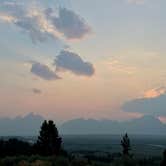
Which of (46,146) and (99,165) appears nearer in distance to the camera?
(99,165)

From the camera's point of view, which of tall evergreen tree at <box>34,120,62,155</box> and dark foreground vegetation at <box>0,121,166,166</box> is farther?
tall evergreen tree at <box>34,120,62,155</box>

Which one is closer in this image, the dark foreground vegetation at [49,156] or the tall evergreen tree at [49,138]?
the dark foreground vegetation at [49,156]

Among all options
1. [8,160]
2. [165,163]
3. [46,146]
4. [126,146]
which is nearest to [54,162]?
[8,160]

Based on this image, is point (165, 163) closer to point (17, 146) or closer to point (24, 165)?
point (24, 165)

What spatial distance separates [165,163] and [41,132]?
24.2 m

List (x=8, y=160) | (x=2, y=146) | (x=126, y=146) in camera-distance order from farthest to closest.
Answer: (x=126, y=146)
(x=2, y=146)
(x=8, y=160)

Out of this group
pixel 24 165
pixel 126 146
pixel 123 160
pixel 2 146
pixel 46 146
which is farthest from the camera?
pixel 126 146

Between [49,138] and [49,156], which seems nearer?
[49,156]

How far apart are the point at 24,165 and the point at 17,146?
4981 centimetres

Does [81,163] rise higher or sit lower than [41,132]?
lower

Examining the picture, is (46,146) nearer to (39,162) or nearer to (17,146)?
(17,146)

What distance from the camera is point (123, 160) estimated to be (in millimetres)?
64500

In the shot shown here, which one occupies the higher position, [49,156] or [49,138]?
[49,138]

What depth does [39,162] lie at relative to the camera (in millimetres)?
49156
